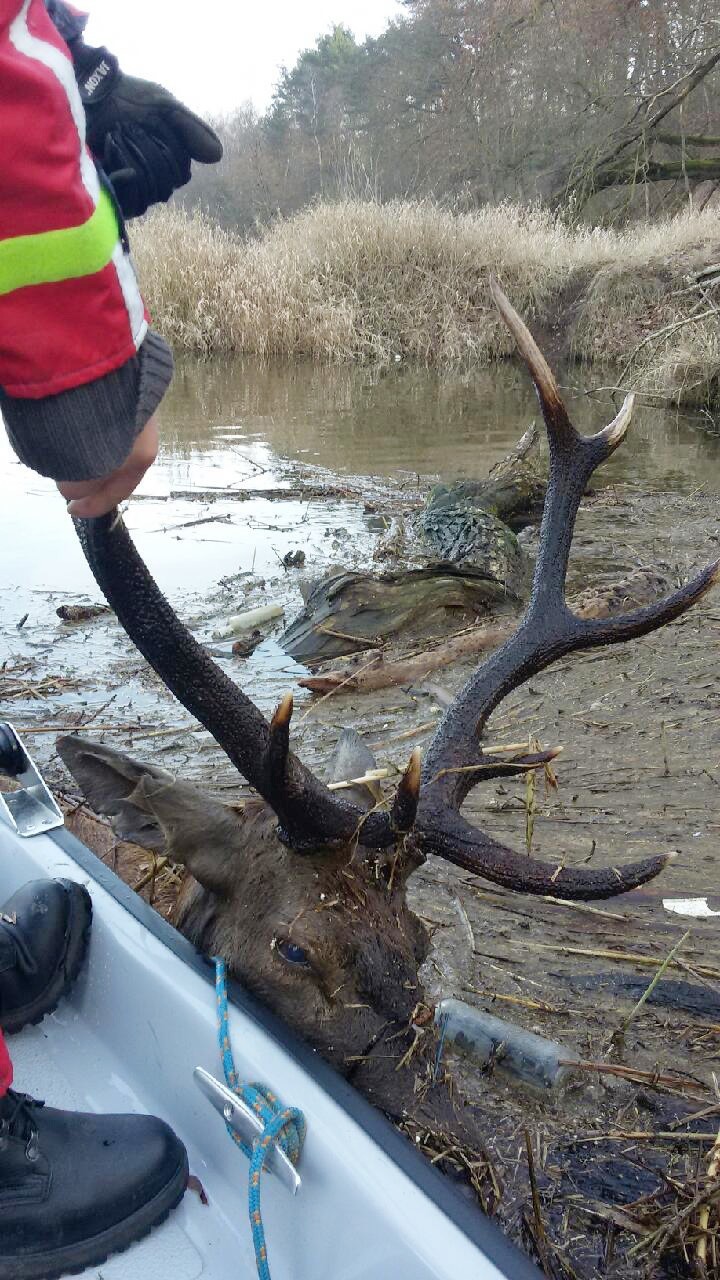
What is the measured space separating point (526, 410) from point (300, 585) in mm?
8017

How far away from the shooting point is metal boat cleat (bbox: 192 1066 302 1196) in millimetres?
1444

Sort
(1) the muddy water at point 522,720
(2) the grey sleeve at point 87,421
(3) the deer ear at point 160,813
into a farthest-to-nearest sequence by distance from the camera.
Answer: (1) the muddy water at point 522,720 < (3) the deer ear at point 160,813 < (2) the grey sleeve at point 87,421

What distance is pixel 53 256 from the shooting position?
1248 millimetres

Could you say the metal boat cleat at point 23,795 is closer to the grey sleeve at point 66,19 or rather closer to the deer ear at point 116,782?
the deer ear at point 116,782

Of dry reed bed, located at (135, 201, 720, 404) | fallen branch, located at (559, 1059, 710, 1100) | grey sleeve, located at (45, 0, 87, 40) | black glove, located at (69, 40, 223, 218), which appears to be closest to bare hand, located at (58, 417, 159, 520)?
black glove, located at (69, 40, 223, 218)

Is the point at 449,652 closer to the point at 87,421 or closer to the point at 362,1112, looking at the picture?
the point at 362,1112

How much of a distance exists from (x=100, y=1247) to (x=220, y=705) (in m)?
0.96

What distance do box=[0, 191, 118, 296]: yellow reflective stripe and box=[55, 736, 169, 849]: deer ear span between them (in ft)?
2.65

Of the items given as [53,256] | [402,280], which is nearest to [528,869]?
[53,256]

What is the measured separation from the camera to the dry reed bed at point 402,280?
1616 cm

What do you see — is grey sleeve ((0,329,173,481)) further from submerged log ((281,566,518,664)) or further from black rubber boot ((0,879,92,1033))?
submerged log ((281,566,518,664))

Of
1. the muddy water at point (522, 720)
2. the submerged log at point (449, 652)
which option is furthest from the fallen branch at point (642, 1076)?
the submerged log at point (449, 652)

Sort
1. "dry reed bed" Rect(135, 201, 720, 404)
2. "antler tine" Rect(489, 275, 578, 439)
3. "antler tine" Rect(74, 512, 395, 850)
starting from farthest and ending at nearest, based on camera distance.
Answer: "dry reed bed" Rect(135, 201, 720, 404) < "antler tine" Rect(489, 275, 578, 439) < "antler tine" Rect(74, 512, 395, 850)

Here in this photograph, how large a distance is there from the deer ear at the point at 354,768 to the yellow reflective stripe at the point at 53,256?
1.04m
